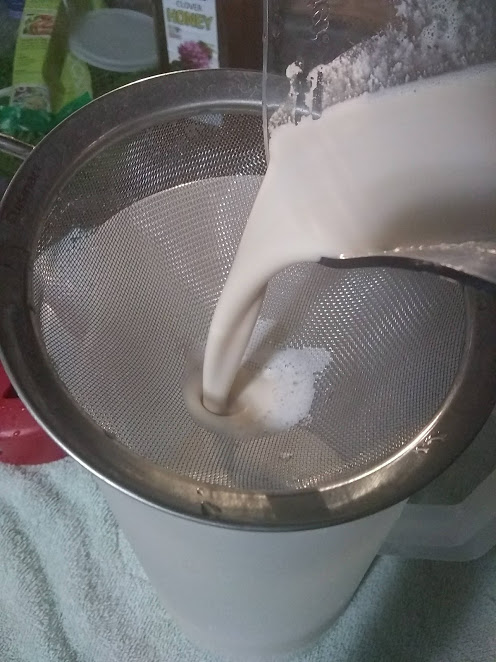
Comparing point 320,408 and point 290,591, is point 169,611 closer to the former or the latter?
point 290,591

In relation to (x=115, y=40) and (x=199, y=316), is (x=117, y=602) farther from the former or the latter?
(x=115, y=40)

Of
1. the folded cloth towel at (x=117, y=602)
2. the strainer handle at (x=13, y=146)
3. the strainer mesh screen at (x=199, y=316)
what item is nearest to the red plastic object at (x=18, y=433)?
the folded cloth towel at (x=117, y=602)

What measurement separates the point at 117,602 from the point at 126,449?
1.45ft

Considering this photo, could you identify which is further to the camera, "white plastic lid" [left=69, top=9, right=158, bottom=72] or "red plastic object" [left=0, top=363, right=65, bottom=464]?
"white plastic lid" [left=69, top=9, right=158, bottom=72]

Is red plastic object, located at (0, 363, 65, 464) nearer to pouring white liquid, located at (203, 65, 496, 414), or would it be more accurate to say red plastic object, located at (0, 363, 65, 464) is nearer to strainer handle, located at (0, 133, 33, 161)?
strainer handle, located at (0, 133, 33, 161)

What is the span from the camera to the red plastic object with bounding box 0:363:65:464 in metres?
1.01

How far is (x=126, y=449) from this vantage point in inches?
25.1

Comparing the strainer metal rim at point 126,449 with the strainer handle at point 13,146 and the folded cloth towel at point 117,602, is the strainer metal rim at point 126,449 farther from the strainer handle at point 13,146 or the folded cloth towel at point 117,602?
the folded cloth towel at point 117,602

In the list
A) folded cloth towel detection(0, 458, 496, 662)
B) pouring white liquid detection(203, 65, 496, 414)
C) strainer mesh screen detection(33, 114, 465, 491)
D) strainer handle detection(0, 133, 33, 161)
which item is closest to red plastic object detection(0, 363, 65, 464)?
folded cloth towel detection(0, 458, 496, 662)

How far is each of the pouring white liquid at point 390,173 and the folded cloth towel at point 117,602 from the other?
563 millimetres

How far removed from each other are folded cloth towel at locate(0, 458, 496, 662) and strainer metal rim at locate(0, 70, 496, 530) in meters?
0.42

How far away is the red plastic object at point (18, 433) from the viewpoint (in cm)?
101

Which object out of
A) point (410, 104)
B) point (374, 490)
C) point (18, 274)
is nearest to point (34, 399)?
point (18, 274)

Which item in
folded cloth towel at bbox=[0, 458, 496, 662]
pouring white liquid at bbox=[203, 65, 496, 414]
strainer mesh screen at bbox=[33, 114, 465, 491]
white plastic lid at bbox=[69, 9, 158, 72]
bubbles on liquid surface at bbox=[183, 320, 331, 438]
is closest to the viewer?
pouring white liquid at bbox=[203, 65, 496, 414]
